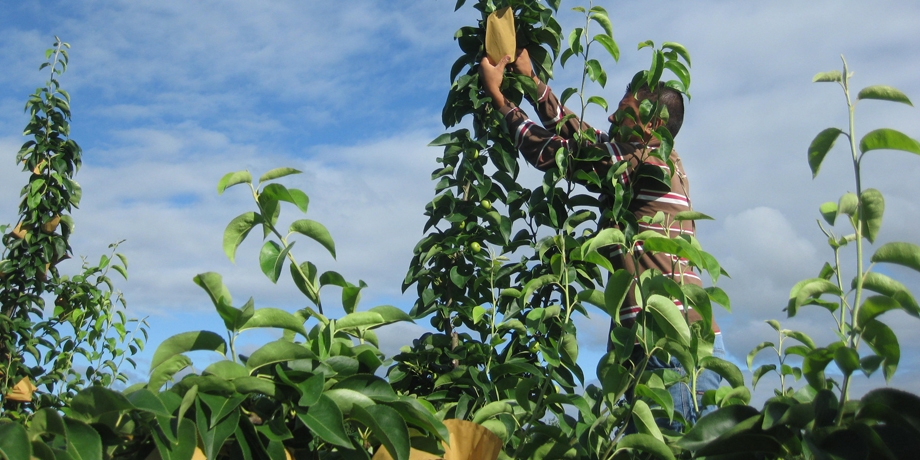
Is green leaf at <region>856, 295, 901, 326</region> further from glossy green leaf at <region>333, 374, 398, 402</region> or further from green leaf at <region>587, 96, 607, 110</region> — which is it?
green leaf at <region>587, 96, 607, 110</region>

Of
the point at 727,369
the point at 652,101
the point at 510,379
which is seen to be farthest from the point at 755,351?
the point at 652,101

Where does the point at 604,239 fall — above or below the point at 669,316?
above

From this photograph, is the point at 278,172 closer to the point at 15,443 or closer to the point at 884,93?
the point at 15,443

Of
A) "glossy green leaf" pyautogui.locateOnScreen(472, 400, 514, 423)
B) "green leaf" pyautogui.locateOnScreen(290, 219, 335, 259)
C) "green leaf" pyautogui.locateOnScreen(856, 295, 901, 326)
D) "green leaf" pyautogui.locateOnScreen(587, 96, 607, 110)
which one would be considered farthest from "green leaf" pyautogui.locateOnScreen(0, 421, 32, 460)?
"green leaf" pyautogui.locateOnScreen(587, 96, 607, 110)

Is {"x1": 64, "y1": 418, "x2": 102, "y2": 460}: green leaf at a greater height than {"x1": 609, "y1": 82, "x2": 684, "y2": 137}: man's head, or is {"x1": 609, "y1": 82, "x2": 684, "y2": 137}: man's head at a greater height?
{"x1": 609, "y1": 82, "x2": 684, "y2": 137}: man's head

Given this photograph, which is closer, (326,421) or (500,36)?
(326,421)

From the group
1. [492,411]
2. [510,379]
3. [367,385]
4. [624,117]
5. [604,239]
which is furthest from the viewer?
[624,117]

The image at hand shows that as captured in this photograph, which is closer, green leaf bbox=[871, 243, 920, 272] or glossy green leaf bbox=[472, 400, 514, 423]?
green leaf bbox=[871, 243, 920, 272]

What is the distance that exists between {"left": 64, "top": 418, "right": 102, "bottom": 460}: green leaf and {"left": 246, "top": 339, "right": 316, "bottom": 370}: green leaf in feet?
0.79

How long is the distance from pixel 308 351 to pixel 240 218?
336 mm

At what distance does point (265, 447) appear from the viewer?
116 centimetres

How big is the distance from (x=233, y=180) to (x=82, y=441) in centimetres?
52

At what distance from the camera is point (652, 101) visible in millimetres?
2617

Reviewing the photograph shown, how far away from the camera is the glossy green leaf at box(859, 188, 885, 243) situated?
1076 mm
